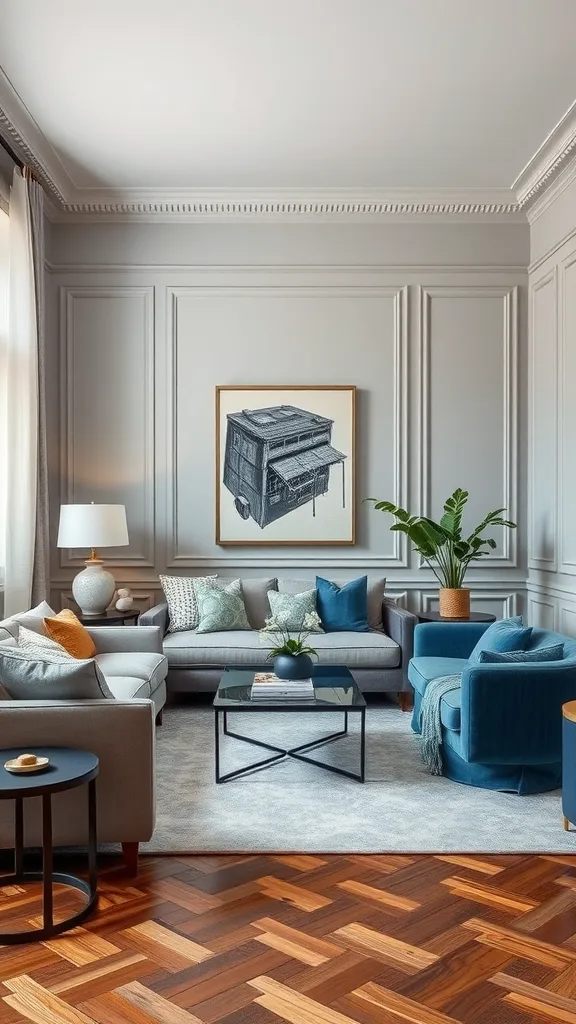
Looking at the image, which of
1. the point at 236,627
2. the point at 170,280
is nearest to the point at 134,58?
the point at 170,280

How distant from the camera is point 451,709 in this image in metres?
3.60

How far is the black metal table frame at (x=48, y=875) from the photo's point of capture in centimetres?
235

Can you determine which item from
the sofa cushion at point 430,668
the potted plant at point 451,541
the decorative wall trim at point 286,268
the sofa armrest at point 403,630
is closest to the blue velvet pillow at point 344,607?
the sofa armrest at point 403,630

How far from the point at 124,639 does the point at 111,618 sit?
65cm

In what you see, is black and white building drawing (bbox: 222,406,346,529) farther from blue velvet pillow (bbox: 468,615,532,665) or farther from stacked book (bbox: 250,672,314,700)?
blue velvet pillow (bbox: 468,615,532,665)

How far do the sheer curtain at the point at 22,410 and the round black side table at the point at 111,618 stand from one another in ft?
1.09

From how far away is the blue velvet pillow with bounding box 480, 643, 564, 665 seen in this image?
361 cm

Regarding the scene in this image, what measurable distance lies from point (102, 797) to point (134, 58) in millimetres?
3474

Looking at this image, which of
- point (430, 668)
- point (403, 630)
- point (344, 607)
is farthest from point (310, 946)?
point (344, 607)

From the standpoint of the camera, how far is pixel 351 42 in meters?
4.00

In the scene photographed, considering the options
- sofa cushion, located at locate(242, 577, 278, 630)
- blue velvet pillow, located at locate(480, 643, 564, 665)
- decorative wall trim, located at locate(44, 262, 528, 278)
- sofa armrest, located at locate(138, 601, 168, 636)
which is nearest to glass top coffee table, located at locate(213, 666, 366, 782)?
blue velvet pillow, located at locate(480, 643, 564, 665)

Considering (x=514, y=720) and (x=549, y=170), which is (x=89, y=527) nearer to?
(x=514, y=720)

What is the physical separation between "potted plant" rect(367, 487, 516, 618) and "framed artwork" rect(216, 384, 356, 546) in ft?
1.49

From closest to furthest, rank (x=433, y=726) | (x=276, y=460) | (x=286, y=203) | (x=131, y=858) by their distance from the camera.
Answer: (x=131, y=858)
(x=433, y=726)
(x=286, y=203)
(x=276, y=460)
